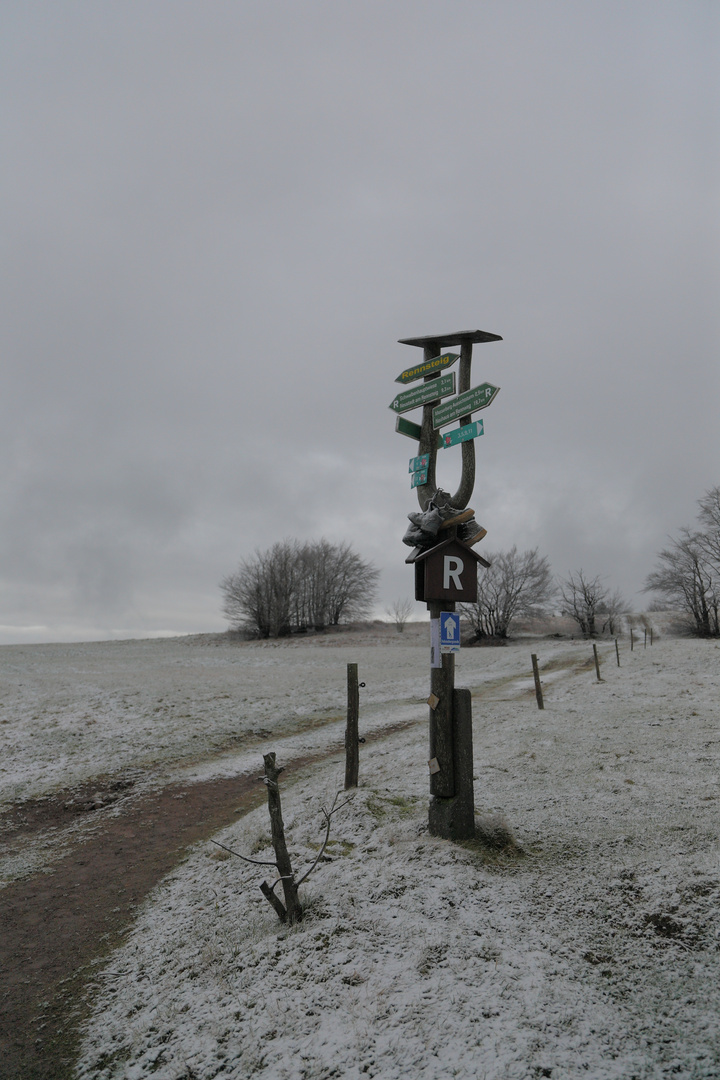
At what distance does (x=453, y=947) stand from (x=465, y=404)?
4827mm

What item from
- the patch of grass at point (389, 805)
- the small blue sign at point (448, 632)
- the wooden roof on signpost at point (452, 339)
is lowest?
the patch of grass at point (389, 805)

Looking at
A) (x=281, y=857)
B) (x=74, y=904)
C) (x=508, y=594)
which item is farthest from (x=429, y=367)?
(x=508, y=594)

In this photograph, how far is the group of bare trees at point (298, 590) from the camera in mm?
57562

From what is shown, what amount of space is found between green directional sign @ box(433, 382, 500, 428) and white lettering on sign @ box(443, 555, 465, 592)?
1553 mm

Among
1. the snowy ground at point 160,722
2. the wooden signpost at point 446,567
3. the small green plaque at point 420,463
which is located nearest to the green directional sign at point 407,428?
the wooden signpost at point 446,567

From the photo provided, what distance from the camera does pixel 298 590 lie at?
61125 mm

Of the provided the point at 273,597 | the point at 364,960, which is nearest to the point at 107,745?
the point at 364,960

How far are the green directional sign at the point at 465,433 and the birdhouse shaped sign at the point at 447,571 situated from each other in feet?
3.61

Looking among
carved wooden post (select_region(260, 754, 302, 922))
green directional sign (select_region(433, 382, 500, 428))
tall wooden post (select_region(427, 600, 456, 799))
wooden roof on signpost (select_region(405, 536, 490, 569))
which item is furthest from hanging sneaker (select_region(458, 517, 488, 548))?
carved wooden post (select_region(260, 754, 302, 922))

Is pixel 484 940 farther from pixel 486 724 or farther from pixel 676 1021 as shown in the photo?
pixel 486 724

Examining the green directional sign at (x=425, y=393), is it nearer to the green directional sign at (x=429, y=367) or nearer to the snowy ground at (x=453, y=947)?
the green directional sign at (x=429, y=367)

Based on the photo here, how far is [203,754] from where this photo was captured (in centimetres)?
1225

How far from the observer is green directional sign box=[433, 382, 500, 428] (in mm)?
5676

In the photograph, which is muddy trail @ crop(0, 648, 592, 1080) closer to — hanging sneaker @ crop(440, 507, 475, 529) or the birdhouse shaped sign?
the birdhouse shaped sign
